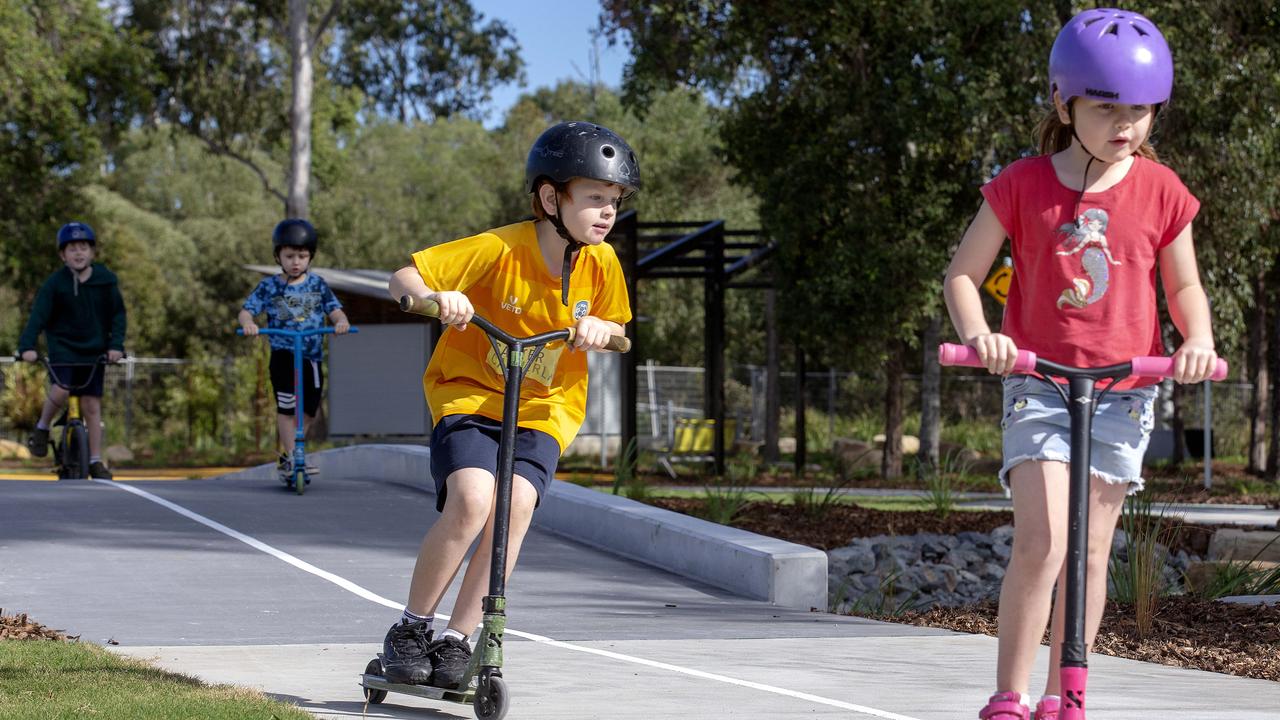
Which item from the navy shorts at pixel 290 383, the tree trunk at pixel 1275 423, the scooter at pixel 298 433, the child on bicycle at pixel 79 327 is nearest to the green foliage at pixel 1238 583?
the scooter at pixel 298 433

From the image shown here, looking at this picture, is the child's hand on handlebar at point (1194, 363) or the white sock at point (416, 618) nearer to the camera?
the child's hand on handlebar at point (1194, 363)

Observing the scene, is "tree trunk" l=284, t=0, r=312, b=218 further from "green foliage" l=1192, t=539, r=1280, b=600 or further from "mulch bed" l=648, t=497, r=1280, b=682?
"green foliage" l=1192, t=539, r=1280, b=600

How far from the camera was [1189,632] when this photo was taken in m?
6.92

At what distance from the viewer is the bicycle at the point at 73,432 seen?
42.2ft

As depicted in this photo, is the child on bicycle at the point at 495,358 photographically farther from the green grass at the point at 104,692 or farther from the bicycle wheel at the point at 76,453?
the bicycle wheel at the point at 76,453

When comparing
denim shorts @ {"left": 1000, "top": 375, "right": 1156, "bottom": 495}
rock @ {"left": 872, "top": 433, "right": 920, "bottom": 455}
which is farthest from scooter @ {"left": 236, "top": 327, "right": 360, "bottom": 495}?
rock @ {"left": 872, "top": 433, "right": 920, "bottom": 455}

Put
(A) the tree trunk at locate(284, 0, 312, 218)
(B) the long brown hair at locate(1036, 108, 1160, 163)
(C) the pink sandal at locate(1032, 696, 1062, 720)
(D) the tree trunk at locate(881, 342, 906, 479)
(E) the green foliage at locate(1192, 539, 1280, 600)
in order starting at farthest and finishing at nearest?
(A) the tree trunk at locate(284, 0, 312, 218)
(D) the tree trunk at locate(881, 342, 906, 479)
(E) the green foliage at locate(1192, 539, 1280, 600)
(B) the long brown hair at locate(1036, 108, 1160, 163)
(C) the pink sandal at locate(1032, 696, 1062, 720)

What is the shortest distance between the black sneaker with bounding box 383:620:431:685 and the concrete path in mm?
140

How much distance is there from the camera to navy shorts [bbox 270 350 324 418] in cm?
1150

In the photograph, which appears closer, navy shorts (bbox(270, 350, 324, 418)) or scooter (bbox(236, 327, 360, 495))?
scooter (bbox(236, 327, 360, 495))

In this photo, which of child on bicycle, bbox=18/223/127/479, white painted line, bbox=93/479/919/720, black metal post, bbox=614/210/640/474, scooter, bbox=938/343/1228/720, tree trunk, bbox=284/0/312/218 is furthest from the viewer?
tree trunk, bbox=284/0/312/218

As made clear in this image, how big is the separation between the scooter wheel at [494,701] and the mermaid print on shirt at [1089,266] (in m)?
1.86

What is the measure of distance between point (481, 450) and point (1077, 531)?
6.12ft

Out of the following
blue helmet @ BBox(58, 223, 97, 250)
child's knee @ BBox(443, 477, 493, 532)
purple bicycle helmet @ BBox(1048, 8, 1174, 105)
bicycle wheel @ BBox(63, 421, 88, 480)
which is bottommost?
bicycle wheel @ BBox(63, 421, 88, 480)
